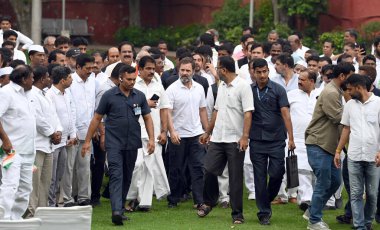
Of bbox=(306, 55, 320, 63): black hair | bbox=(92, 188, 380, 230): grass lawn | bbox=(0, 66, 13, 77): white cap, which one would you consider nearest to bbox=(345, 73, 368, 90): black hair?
bbox=(92, 188, 380, 230): grass lawn

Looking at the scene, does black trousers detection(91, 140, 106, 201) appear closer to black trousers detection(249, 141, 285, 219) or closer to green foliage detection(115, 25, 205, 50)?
black trousers detection(249, 141, 285, 219)

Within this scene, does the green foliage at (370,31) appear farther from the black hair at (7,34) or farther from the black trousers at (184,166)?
the black trousers at (184,166)

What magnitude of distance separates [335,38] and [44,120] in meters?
20.4

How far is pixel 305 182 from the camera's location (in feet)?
49.2

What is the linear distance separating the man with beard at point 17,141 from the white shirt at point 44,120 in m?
0.47

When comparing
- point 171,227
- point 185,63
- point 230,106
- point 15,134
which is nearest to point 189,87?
point 185,63

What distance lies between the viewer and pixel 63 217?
380 inches

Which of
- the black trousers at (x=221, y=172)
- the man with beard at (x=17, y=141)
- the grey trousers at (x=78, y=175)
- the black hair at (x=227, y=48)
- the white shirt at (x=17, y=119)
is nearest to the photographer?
the man with beard at (x=17, y=141)

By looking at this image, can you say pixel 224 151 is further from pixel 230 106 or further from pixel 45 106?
pixel 45 106

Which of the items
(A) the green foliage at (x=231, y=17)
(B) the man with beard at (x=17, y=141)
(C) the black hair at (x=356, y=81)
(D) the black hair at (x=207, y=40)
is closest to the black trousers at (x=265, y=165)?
(C) the black hair at (x=356, y=81)

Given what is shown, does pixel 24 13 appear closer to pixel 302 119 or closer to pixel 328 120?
pixel 302 119

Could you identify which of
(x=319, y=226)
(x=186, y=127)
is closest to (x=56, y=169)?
(x=186, y=127)

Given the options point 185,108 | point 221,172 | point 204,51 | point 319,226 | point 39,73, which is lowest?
point 319,226

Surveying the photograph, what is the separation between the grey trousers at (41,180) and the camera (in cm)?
1328
